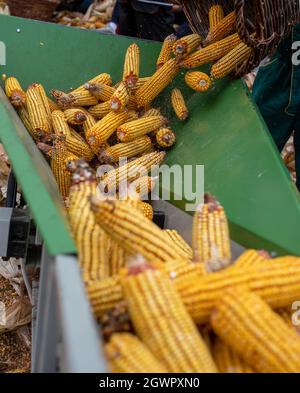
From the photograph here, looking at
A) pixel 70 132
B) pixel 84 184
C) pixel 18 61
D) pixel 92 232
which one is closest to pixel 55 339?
pixel 92 232

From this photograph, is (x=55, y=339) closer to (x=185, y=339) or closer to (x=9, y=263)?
(x=185, y=339)

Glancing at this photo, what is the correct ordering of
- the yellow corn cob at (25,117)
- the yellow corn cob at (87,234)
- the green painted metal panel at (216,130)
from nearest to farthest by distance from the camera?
the yellow corn cob at (87,234) < the green painted metal panel at (216,130) < the yellow corn cob at (25,117)

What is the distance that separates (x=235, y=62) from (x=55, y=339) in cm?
256

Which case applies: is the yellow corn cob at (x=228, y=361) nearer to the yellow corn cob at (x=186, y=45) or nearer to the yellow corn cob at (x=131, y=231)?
the yellow corn cob at (x=131, y=231)

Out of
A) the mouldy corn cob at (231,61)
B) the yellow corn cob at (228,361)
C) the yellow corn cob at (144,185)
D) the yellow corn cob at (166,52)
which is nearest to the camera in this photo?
the yellow corn cob at (228,361)

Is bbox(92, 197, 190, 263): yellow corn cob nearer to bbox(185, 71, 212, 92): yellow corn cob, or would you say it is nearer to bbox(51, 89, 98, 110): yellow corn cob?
bbox(185, 71, 212, 92): yellow corn cob

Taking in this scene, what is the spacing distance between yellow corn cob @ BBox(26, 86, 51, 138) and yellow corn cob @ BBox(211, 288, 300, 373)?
2.22 metres

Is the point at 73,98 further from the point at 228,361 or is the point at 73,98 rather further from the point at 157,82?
the point at 228,361

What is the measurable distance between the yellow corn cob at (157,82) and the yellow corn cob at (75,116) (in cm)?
48

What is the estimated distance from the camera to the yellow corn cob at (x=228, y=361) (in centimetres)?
160

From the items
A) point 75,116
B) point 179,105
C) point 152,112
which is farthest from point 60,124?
point 179,105

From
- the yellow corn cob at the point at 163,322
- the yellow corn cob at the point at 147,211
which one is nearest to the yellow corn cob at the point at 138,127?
the yellow corn cob at the point at 147,211

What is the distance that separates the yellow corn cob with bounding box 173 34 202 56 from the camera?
3.51m

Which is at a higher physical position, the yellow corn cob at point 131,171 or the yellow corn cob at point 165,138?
the yellow corn cob at point 165,138
